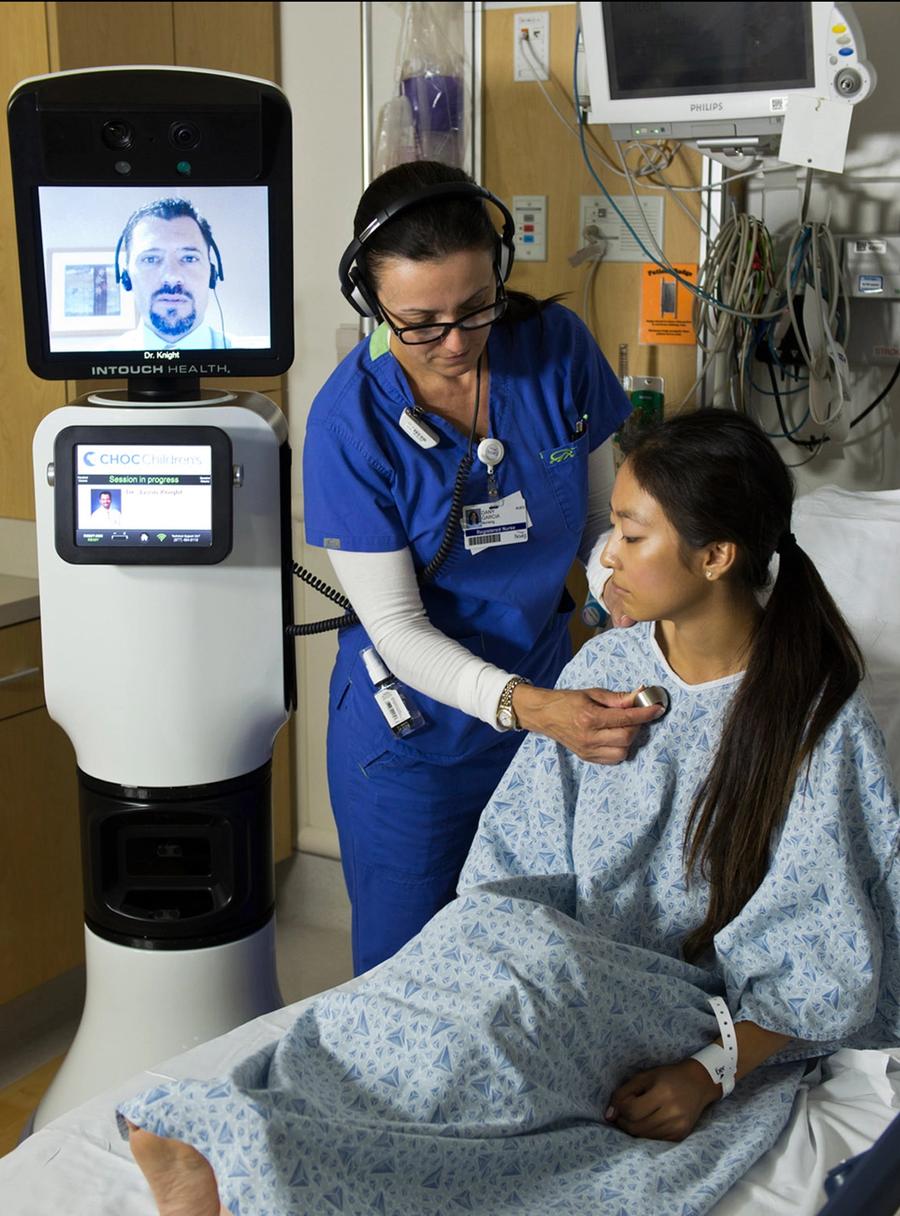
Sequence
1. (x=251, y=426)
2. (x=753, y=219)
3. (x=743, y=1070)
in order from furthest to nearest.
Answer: (x=753, y=219), (x=251, y=426), (x=743, y=1070)

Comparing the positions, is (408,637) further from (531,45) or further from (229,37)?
(229,37)

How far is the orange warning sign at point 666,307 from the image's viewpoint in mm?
2428

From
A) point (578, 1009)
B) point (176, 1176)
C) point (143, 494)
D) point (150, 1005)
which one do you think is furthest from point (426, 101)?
point (176, 1176)

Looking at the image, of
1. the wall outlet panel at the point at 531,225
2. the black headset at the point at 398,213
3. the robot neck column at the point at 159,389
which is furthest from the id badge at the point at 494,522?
the wall outlet panel at the point at 531,225

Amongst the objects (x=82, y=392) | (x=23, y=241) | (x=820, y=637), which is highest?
(x=23, y=241)

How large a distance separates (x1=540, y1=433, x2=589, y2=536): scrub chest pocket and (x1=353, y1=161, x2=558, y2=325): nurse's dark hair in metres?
0.32

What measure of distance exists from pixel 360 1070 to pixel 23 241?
1080 millimetres

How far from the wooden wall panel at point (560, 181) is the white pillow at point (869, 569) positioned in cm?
49

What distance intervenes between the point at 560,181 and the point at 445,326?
1052mm

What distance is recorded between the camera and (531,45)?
97.4 inches

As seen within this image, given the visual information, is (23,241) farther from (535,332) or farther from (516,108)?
(516,108)

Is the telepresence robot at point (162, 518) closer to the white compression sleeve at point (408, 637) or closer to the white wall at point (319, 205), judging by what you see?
the white compression sleeve at point (408, 637)

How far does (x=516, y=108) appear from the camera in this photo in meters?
2.53

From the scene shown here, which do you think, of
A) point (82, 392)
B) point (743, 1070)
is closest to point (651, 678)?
point (743, 1070)
